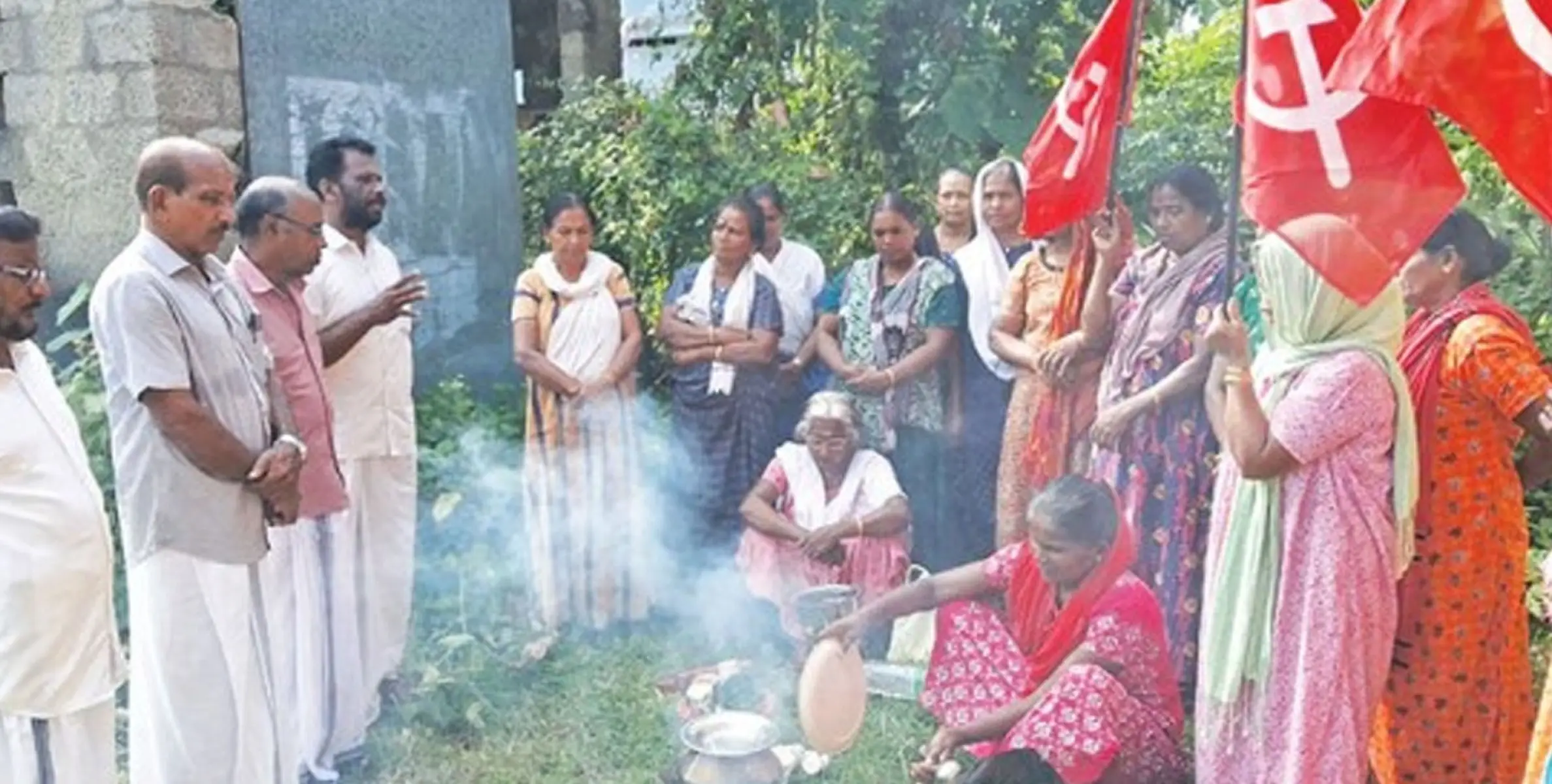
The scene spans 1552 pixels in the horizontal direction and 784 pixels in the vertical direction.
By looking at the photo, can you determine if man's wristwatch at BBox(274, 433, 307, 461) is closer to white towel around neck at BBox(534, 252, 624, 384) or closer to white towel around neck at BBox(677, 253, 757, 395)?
white towel around neck at BBox(534, 252, 624, 384)

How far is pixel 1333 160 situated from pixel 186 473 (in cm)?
271

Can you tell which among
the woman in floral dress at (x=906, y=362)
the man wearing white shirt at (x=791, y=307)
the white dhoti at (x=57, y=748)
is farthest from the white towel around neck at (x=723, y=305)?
the white dhoti at (x=57, y=748)

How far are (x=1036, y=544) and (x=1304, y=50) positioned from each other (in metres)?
1.42

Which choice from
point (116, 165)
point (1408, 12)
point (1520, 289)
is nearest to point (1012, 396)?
point (1408, 12)

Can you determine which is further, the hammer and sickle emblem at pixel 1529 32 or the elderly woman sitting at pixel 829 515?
the elderly woman sitting at pixel 829 515

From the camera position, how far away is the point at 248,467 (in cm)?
340

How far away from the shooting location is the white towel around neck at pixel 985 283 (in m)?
5.30

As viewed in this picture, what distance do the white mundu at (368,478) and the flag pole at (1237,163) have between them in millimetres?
2573

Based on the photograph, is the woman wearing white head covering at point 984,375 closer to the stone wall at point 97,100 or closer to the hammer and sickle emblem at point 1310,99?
the hammer and sickle emblem at point 1310,99

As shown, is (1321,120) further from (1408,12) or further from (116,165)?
(116,165)

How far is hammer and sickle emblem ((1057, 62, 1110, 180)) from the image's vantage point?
4.14m

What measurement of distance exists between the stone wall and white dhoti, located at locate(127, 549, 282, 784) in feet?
11.4

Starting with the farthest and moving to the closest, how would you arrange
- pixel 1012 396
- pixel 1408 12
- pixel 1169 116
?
pixel 1169 116
pixel 1012 396
pixel 1408 12

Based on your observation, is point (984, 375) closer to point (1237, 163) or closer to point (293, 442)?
point (1237, 163)
